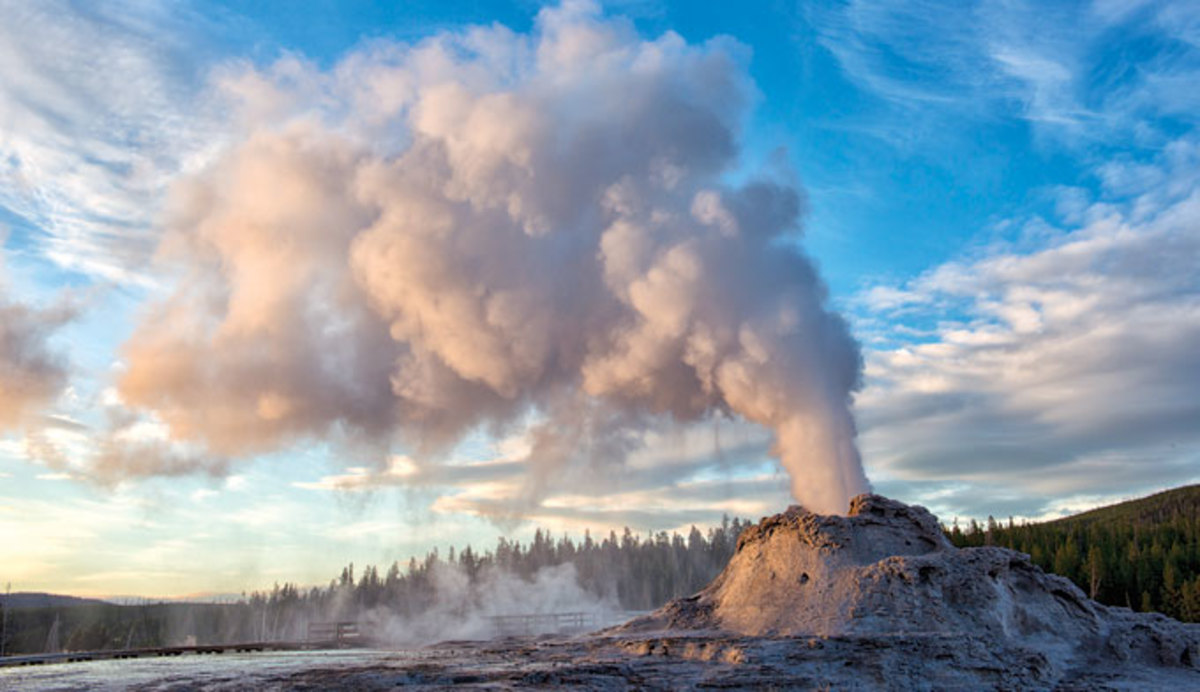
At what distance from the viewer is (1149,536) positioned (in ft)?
349

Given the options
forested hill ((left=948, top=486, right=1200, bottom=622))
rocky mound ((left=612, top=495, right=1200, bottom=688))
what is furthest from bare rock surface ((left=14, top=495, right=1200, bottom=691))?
forested hill ((left=948, top=486, right=1200, bottom=622))

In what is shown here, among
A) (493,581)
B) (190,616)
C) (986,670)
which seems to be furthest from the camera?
(190,616)

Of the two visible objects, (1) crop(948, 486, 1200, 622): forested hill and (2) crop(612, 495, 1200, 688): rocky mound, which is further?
(1) crop(948, 486, 1200, 622): forested hill

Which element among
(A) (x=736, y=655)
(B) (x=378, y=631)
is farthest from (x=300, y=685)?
(B) (x=378, y=631)

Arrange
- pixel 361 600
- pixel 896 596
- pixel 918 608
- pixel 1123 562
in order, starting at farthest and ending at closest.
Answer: pixel 361 600
pixel 1123 562
pixel 896 596
pixel 918 608

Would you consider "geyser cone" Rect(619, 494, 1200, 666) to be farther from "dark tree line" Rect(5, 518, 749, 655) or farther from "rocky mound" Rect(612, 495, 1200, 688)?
"dark tree line" Rect(5, 518, 749, 655)

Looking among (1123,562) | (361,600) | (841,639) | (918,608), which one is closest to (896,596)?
(918,608)

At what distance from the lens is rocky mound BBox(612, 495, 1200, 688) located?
30266 millimetres

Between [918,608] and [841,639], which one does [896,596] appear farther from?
[841,639]

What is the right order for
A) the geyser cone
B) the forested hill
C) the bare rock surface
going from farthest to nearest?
the forested hill, the geyser cone, the bare rock surface

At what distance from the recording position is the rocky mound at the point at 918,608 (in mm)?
30266

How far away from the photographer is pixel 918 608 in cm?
3128

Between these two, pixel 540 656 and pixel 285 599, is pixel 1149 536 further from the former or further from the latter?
pixel 285 599

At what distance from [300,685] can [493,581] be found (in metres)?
91.3
